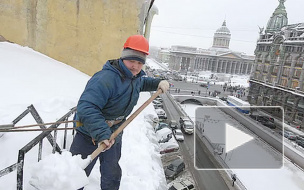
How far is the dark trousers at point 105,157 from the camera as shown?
2381 millimetres

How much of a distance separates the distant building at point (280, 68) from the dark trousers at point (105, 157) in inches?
1012

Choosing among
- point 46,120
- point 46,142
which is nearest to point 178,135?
point 46,120

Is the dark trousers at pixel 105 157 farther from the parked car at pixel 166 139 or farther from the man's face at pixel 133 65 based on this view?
the parked car at pixel 166 139

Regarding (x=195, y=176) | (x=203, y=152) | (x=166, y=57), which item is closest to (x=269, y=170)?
(x=203, y=152)

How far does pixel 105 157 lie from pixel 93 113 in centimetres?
90

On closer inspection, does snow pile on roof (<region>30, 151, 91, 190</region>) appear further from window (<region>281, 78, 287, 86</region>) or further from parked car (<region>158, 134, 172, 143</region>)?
window (<region>281, 78, 287, 86</region>)

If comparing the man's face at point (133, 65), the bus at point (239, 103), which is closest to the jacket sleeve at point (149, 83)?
the man's face at point (133, 65)

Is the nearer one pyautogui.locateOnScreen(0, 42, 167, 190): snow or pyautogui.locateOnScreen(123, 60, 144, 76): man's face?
pyautogui.locateOnScreen(0, 42, 167, 190): snow

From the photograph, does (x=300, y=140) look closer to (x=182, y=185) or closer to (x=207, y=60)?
(x=182, y=185)

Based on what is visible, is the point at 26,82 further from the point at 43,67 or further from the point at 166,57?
the point at 166,57

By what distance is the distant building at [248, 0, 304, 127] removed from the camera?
78.5 feet

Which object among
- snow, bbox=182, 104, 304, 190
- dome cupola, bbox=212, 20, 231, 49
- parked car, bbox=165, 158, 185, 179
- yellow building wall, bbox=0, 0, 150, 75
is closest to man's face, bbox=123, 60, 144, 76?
yellow building wall, bbox=0, 0, 150, 75

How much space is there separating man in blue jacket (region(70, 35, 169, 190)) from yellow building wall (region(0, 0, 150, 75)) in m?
6.68

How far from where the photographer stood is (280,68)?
89.1 feet
